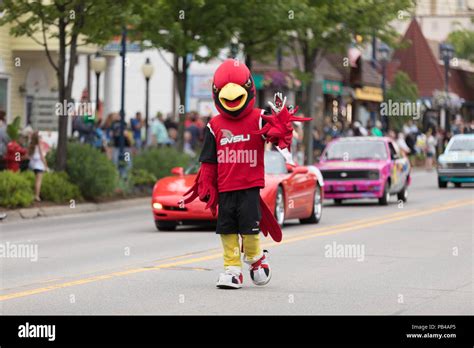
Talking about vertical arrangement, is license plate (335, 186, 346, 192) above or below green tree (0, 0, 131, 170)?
below

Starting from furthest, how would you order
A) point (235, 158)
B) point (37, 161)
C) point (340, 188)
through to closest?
1. point (340, 188)
2. point (37, 161)
3. point (235, 158)

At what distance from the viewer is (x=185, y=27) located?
32.2 meters

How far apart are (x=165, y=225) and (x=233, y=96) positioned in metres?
9.13

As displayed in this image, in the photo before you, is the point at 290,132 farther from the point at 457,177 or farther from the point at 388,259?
the point at 457,177

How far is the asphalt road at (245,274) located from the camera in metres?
11.2

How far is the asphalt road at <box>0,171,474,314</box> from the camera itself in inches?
440

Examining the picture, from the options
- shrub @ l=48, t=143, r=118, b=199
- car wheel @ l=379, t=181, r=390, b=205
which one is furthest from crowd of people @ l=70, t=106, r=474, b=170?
shrub @ l=48, t=143, r=118, b=199

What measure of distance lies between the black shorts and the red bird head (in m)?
0.76

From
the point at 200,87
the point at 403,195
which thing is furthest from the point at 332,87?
the point at 403,195

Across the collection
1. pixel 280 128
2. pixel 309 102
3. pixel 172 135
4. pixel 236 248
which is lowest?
pixel 236 248

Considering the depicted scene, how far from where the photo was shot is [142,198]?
29844 mm

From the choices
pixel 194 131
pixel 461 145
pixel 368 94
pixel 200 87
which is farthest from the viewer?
pixel 368 94

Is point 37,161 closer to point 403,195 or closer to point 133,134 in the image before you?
point 403,195

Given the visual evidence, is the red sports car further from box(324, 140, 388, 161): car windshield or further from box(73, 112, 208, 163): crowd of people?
box(73, 112, 208, 163): crowd of people
